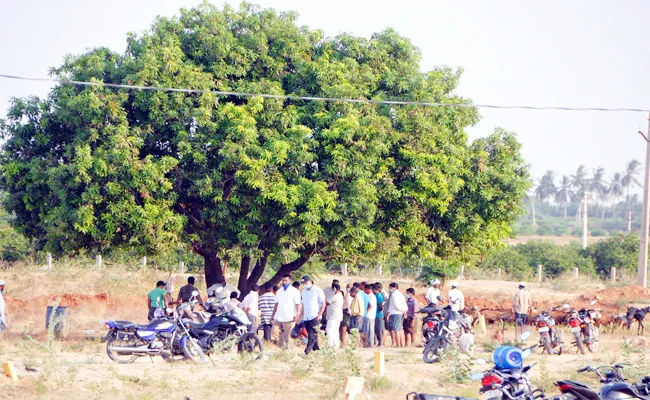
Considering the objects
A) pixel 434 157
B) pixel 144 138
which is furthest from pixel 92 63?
pixel 434 157

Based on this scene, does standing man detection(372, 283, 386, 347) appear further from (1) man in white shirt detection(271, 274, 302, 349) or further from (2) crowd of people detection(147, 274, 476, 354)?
(1) man in white shirt detection(271, 274, 302, 349)

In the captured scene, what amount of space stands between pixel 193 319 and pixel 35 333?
6.10 metres

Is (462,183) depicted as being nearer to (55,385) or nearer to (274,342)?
(274,342)

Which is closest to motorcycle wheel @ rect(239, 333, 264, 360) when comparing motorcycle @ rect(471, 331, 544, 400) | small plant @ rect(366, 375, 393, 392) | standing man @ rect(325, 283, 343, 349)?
small plant @ rect(366, 375, 393, 392)

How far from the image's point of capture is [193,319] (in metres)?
15.2

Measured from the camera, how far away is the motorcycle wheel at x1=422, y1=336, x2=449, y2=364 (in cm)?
1577

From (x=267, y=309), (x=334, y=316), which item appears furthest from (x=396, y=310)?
(x=267, y=309)

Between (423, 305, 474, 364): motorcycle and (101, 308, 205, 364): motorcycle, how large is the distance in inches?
173

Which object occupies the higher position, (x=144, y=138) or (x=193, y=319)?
(x=144, y=138)

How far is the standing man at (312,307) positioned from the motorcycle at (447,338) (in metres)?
2.17

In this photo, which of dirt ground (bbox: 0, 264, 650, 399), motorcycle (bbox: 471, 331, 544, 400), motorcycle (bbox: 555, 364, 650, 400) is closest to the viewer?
motorcycle (bbox: 471, 331, 544, 400)

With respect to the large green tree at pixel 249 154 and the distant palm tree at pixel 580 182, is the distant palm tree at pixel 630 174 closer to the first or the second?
the distant palm tree at pixel 580 182

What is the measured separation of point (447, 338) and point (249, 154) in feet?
18.5

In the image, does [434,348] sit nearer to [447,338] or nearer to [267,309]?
[447,338]
